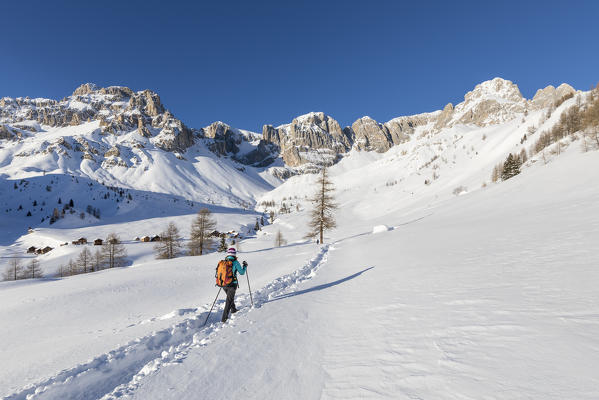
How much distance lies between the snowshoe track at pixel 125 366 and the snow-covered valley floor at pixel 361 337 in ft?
0.08

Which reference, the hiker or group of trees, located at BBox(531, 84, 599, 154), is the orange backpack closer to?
the hiker

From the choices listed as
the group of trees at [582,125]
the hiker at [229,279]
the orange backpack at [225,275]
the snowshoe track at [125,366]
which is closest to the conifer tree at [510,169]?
the group of trees at [582,125]

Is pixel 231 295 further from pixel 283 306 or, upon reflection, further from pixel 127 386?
pixel 127 386

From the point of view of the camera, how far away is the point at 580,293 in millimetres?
4797

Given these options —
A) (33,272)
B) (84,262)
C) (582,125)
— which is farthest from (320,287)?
(33,272)

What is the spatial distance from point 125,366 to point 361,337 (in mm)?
5057

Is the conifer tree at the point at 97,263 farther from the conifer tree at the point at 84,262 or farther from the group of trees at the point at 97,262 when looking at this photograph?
the conifer tree at the point at 84,262

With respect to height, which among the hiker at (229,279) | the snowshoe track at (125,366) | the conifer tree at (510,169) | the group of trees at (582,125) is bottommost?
the snowshoe track at (125,366)

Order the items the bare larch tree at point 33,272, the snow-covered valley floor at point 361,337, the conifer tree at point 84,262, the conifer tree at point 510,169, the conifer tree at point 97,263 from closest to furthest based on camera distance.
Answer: the snow-covered valley floor at point 361,337
the conifer tree at point 510,169
the conifer tree at point 97,263
the conifer tree at point 84,262
the bare larch tree at point 33,272

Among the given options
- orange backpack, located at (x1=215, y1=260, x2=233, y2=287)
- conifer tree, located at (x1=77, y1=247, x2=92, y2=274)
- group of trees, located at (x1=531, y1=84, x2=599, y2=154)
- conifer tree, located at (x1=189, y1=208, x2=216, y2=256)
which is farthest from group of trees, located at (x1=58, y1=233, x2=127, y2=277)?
group of trees, located at (x1=531, y1=84, x2=599, y2=154)

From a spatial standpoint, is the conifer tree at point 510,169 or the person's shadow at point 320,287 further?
the conifer tree at point 510,169

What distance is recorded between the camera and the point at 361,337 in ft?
17.3

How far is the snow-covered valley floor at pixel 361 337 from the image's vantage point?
3.25 m

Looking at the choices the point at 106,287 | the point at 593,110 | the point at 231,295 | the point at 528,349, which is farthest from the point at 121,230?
the point at 593,110
